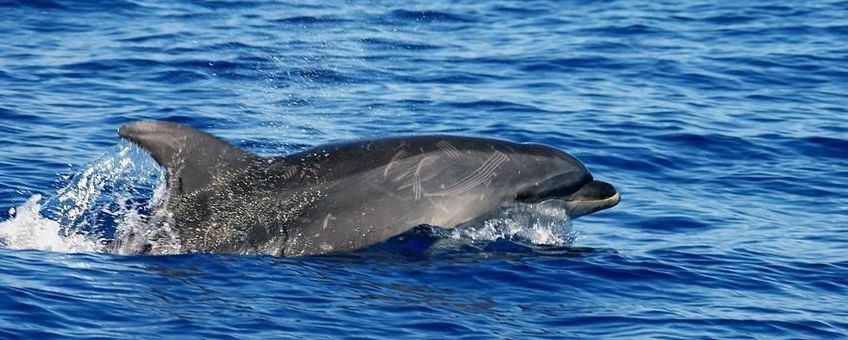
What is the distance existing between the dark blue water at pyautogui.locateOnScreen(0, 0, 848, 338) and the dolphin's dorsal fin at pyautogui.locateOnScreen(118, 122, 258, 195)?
2.07 ft

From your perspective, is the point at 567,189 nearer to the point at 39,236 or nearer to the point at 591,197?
the point at 591,197

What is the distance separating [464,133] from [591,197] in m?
5.73

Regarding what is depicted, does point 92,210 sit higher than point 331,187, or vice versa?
point 331,187

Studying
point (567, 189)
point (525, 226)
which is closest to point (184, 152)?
point (525, 226)

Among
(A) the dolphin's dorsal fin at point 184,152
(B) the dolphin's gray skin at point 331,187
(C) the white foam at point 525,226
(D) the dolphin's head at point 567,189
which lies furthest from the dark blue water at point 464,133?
(A) the dolphin's dorsal fin at point 184,152

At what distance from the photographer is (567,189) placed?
44.3ft

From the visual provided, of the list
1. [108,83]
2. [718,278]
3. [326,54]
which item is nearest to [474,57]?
[326,54]

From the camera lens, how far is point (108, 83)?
21734 millimetres

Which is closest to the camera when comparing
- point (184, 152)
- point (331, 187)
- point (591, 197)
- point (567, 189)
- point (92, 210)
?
point (184, 152)

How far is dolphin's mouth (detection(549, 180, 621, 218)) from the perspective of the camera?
534 inches

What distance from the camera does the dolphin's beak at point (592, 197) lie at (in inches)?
535

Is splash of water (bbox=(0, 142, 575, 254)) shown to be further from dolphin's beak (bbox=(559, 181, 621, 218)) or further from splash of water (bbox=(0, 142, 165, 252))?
dolphin's beak (bbox=(559, 181, 621, 218))

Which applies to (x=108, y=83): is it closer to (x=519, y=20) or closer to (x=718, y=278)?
(x=519, y=20)

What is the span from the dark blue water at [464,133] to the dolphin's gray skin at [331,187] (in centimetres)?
21
